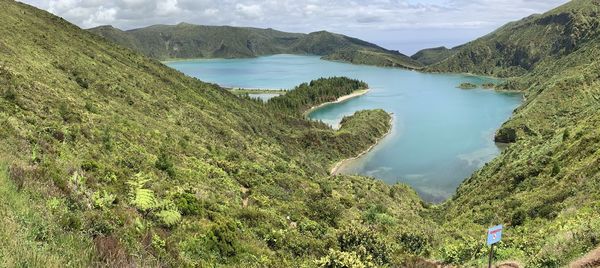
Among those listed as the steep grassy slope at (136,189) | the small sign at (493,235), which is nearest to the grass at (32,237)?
the steep grassy slope at (136,189)

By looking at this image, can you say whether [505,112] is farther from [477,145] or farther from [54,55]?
[54,55]

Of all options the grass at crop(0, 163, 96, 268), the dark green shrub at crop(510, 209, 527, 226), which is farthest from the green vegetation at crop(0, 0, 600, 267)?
the dark green shrub at crop(510, 209, 527, 226)

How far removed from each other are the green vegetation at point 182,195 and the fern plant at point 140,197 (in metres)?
0.08

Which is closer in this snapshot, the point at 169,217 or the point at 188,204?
the point at 169,217

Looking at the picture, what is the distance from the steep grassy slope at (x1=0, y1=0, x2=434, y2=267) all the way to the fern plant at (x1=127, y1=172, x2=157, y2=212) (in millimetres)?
69

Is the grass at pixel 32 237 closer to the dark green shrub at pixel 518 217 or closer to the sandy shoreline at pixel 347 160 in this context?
the dark green shrub at pixel 518 217

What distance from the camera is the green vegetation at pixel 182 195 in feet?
41.3

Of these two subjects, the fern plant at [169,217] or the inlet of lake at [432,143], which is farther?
the inlet of lake at [432,143]

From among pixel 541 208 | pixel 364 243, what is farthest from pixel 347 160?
pixel 364 243

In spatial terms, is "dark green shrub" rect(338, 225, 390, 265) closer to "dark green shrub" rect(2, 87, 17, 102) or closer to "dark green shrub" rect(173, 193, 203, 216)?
"dark green shrub" rect(173, 193, 203, 216)

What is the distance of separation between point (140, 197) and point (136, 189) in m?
1.41

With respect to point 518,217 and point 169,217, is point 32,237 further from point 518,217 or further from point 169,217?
point 518,217

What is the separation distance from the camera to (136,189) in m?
19.0

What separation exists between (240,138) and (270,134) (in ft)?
73.4
